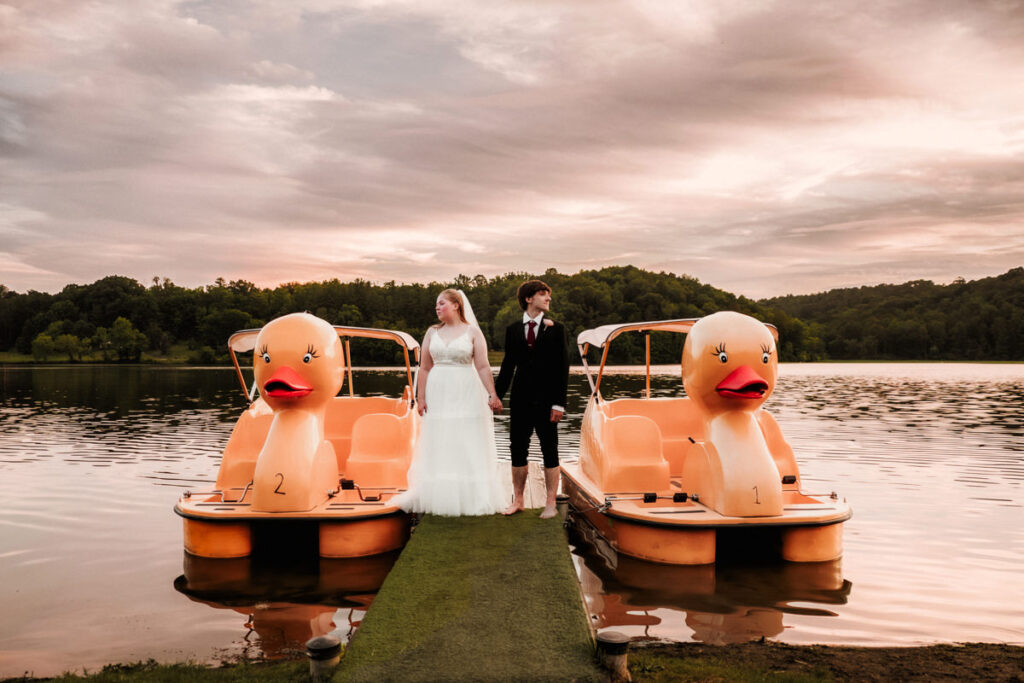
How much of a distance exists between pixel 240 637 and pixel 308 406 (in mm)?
2514

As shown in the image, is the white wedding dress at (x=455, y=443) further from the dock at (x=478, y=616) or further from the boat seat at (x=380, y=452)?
the boat seat at (x=380, y=452)

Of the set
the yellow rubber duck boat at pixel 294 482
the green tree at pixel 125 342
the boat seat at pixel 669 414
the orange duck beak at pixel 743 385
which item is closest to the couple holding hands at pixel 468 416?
the yellow rubber duck boat at pixel 294 482

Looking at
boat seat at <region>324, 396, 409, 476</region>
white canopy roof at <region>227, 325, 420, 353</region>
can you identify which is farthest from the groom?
boat seat at <region>324, 396, 409, 476</region>

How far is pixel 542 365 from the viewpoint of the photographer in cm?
651

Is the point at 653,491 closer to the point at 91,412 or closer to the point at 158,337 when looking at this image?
the point at 91,412

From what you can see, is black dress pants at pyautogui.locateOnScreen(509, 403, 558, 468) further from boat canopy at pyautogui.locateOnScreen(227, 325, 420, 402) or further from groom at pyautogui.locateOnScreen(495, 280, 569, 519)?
boat canopy at pyautogui.locateOnScreen(227, 325, 420, 402)

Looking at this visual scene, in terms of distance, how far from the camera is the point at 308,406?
23.8 ft

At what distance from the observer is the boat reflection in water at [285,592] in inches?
210

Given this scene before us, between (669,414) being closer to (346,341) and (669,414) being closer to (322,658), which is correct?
(346,341)

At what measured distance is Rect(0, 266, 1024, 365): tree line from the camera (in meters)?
72.6

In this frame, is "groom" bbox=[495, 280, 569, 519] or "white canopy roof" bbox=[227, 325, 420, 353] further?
"white canopy roof" bbox=[227, 325, 420, 353]

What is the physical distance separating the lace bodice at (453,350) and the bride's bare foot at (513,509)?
1.45 metres

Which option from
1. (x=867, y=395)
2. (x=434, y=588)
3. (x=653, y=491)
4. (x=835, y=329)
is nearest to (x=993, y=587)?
(x=653, y=491)

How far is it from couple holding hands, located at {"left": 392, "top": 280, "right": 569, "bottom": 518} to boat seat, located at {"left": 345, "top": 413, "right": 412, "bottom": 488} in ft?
3.16
